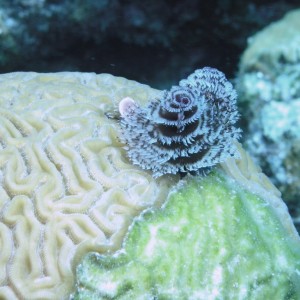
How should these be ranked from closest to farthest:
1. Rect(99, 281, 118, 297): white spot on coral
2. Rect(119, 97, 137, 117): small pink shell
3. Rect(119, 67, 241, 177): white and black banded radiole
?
Rect(99, 281, 118, 297): white spot on coral, Rect(119, 67, 241, 177): white and black banded radiole, Rect(119, 97, 137, 117): small pink shell

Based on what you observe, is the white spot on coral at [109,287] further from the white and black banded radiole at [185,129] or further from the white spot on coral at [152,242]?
the white and black banded radiole at [185,129]

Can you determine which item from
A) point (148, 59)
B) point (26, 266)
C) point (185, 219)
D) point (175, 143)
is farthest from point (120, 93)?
point (148, 59)

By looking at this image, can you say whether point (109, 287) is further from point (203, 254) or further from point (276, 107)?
point (276, 107)

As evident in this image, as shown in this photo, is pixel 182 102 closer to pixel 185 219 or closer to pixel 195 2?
pixel 185 219

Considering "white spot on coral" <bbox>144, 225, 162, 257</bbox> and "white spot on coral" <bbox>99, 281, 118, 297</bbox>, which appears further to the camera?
"white spot on coral" <bbox>144, 225, 162, 257</bbox>

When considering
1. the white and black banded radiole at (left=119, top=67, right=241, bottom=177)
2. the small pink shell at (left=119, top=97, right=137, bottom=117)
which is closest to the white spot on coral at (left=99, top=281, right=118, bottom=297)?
the white and black banded radiole at (left=119, top=67, right=241, bottom=177)

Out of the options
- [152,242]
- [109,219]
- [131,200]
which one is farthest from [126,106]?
[152,242]

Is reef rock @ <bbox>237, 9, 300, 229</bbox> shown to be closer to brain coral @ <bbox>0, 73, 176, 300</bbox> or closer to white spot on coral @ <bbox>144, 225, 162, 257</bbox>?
brain coral @ <bbox>0, 73, 176, 300</bbox>
